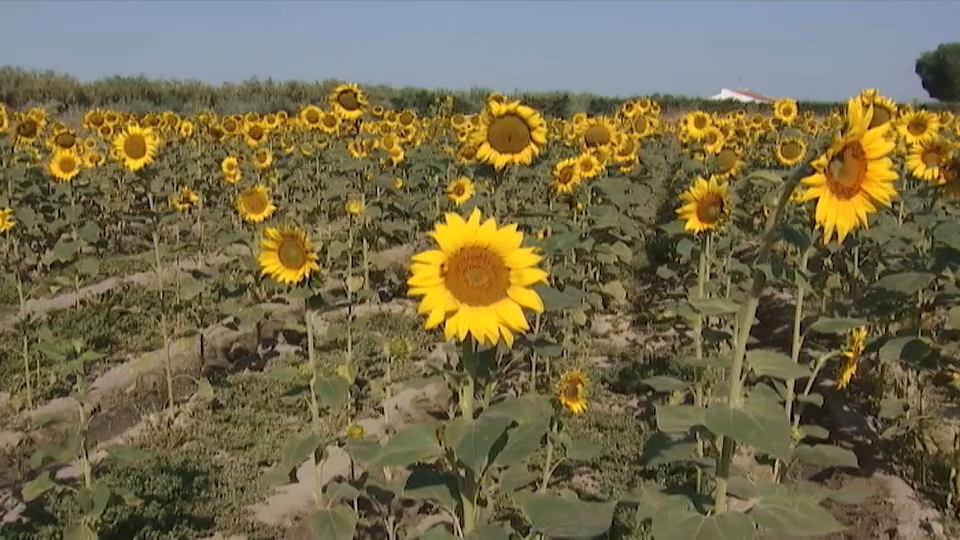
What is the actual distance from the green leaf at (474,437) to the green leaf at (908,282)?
2045mm

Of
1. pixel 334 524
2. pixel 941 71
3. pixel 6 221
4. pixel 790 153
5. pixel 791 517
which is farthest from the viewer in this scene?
pixel 941 71

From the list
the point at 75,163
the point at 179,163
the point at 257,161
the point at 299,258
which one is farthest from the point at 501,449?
the point at 179,163

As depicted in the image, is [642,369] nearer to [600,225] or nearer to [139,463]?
[600,225]

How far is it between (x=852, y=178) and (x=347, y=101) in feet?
17.5

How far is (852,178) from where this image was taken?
1896mm

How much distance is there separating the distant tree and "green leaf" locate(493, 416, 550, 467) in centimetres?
5825

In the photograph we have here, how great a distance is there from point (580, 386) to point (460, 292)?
6.38 feet

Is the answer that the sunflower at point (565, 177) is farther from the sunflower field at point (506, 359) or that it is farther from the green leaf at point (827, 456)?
the green leaf at point (827, 456)

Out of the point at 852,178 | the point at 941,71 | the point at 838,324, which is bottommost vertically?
the point at 838,324

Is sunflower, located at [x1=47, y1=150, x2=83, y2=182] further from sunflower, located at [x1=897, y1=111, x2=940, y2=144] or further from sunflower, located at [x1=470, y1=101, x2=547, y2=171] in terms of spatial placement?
sunflower, located at [x1=897, y1=111, x2=940, y2=144]

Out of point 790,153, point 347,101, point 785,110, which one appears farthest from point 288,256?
point 785,110

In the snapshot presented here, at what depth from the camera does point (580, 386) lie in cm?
388

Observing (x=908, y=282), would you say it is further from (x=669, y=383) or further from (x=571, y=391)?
(x=571, y=391)

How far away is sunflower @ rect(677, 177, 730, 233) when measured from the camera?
426cm
